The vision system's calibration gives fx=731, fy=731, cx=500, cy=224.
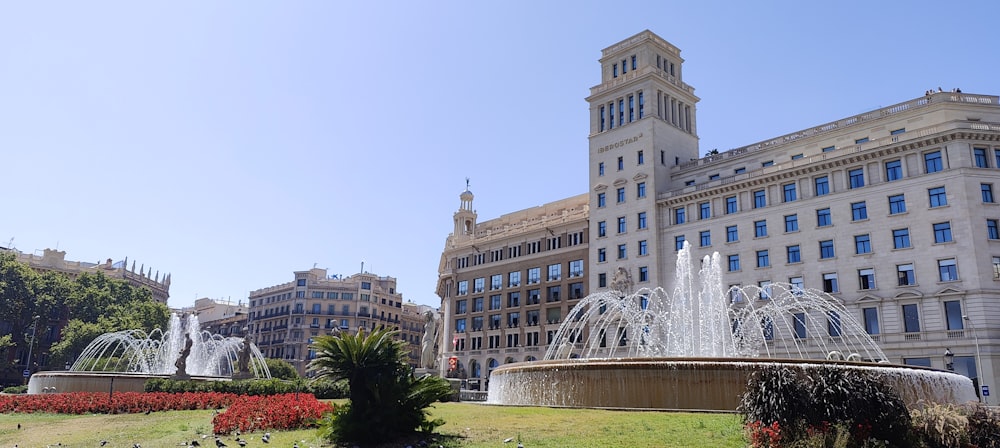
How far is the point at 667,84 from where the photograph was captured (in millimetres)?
68125

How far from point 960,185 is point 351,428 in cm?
4629

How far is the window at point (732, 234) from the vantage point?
57.8m

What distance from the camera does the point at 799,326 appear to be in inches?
2072

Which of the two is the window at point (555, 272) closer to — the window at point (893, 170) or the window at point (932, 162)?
the window at point (893, 170)

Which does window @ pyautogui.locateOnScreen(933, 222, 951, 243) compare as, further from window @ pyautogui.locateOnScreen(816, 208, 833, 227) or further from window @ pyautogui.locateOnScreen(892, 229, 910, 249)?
window @ pyautogui.locateOnScreen(816, 208, 833, 227)

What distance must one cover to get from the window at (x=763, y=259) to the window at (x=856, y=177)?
25.9 feet

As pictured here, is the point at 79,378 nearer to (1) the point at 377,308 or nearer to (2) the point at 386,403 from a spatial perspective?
(2) the point at 386,403

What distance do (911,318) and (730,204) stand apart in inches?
645

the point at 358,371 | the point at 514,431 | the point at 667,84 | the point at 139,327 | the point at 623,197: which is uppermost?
the point at 667,84

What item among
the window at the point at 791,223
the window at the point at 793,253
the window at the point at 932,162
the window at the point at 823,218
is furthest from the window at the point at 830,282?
the window at the point at 932,162

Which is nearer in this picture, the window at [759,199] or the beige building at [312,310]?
the window at [759,199]

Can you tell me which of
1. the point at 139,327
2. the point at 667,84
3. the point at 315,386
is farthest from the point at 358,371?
the point at 139,327

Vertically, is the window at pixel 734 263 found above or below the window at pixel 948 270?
above

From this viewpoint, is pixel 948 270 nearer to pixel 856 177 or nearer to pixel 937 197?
pixel 937 197
